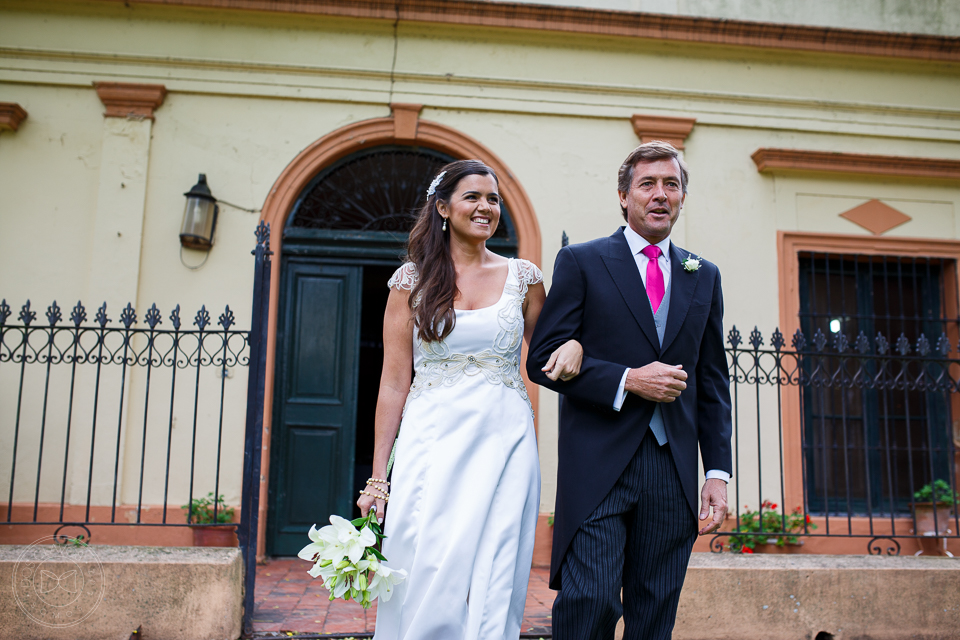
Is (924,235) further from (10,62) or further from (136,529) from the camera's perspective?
(10,62)

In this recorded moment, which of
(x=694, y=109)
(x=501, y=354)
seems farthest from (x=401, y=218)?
(x=501, y=354)

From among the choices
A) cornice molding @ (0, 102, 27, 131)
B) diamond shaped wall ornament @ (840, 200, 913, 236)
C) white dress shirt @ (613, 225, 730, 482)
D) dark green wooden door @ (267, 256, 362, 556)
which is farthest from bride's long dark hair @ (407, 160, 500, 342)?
diamond shaped wall ornament @ (840, 200, 913, 236)

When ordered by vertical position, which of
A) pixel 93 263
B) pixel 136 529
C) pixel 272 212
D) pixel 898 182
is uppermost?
pixel 898 182

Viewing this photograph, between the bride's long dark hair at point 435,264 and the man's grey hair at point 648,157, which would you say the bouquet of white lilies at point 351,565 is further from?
the man's grey hair at point 648,157

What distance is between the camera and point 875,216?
660 cm

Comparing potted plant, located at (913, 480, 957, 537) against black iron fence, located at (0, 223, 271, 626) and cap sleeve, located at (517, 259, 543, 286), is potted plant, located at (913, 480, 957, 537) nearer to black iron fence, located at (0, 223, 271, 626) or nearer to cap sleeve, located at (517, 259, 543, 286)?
cap sleeve, located at (517, 259, 543, 286)

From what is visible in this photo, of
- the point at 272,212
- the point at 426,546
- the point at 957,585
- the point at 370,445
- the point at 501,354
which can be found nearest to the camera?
the point at 426,546

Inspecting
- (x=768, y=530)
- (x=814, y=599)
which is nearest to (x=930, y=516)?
(x=768, y=530)

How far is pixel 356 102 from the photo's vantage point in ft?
20.7

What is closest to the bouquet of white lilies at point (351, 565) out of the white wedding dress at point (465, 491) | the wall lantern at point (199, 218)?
the white wedding dress at point (465, 491)

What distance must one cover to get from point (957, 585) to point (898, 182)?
421 centimetres

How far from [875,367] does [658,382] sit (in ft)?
18.5

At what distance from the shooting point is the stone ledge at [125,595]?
3.38 metres

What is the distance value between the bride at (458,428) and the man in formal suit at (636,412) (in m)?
0.16
